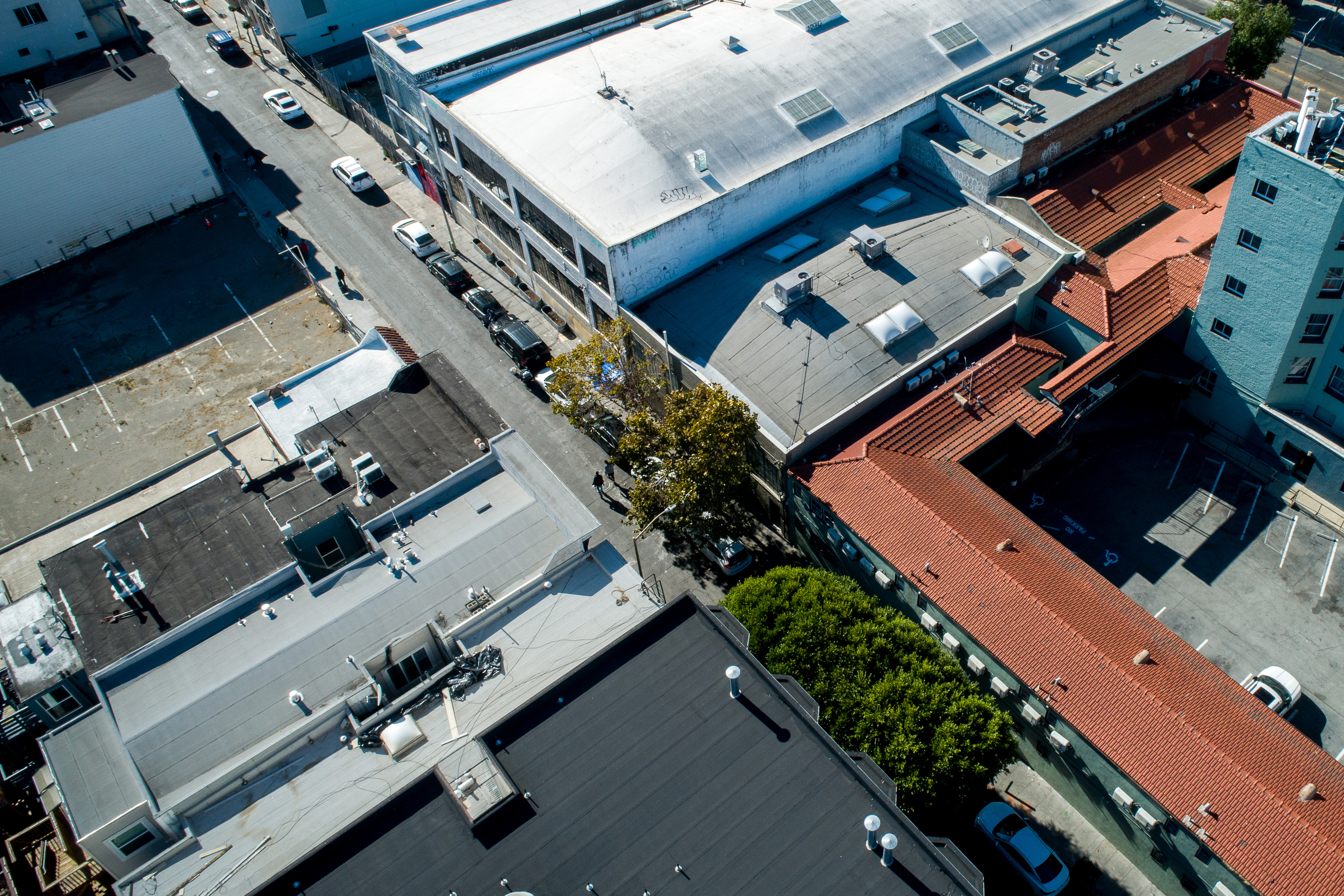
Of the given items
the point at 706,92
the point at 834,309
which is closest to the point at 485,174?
the point at 706,92

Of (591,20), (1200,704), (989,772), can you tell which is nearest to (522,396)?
(591,20)

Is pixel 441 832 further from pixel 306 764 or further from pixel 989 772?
pixel 989 772

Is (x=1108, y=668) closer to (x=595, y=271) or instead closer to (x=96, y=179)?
(x=595, y=271)

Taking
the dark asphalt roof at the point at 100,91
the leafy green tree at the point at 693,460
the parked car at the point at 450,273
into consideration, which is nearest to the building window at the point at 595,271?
the leafy green tree at the point at 693,460

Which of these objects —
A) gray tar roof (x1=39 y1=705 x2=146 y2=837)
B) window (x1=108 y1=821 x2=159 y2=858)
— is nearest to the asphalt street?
gray tar roof (x1=39 y1=705 x2=146 y2=837)

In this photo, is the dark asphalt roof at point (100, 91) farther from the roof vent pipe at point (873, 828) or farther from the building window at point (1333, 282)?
the building window at point (1333, 282)

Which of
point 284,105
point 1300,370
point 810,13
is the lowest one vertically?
point 1300,370
